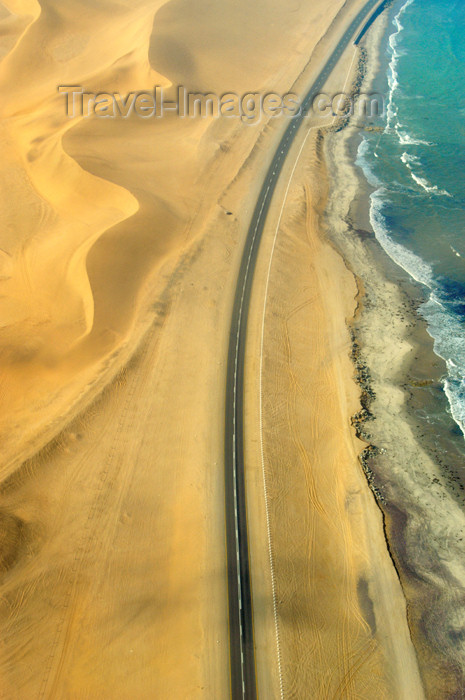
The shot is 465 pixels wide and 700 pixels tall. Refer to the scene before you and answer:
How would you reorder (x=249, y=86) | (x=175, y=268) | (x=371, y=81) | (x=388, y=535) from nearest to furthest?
(x=388, y=535), (x=175, y=268), (x=249, y=86), (x=371, y=81)

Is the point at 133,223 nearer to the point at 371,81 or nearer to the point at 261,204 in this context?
the point at 261,204

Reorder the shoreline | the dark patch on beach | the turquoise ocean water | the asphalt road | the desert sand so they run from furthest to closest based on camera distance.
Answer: the turquoise ocean water → the shoreline → the dark patch on beach → the desert sand → the asphalt road

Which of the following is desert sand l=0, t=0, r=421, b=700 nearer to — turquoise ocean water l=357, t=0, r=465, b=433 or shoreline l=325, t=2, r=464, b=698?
shoreline l=325, t=2, r=464, b=698

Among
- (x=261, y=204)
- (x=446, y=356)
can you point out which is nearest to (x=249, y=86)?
(x=261, y=204)

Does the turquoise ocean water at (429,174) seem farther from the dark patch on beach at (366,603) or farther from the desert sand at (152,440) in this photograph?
the dark patch on beach at (366,603)

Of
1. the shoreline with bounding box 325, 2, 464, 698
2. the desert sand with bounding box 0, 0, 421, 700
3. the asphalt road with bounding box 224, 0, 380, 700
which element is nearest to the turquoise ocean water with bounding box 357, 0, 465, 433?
the shoreline with bounding box 325, 2, 464, 698
